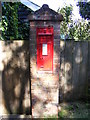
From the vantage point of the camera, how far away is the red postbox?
240 cm

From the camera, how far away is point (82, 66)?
3.18 m

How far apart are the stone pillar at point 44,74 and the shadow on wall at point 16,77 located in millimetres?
419

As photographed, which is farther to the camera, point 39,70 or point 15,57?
point 15,57

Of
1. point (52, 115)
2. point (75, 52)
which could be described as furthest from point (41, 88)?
point (75, 52)

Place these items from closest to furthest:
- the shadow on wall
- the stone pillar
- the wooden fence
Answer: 1. the stone pillar
2. the shadow on wall
3. the wooden fence

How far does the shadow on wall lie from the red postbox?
1.66 ft

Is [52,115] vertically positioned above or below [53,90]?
below

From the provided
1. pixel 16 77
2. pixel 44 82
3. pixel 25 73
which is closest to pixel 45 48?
pixel 44 82

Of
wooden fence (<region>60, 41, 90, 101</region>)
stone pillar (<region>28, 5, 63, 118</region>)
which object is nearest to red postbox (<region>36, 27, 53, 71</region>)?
stone pillar (<region>28, 5, 63, 118</region>)

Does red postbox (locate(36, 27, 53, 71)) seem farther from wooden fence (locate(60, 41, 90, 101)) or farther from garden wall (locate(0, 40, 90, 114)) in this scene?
wooden fence (locate(60, 41, 90, 101))

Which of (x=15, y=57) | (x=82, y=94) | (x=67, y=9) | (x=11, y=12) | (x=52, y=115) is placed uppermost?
(x=67, y=9)

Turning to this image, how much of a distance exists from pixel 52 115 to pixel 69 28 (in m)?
7.00

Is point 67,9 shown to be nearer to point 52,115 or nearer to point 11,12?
point 11,12

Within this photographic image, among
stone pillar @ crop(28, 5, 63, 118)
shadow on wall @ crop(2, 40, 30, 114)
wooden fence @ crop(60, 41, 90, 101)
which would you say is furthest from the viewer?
wooden fence @ crop(60, 41, 90, 101)
